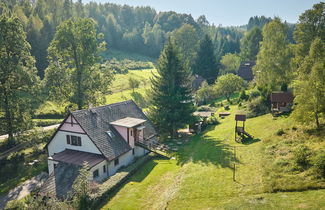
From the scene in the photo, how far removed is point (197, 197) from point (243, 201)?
13.3 feet

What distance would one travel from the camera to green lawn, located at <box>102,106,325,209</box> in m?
18.6

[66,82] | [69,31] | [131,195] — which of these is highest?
[69,31]

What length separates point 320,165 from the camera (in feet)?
65.2

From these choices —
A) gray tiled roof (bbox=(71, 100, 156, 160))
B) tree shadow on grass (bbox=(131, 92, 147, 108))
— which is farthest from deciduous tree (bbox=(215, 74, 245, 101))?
gray tiled roof (bbox=(71, 100, 156, 160))

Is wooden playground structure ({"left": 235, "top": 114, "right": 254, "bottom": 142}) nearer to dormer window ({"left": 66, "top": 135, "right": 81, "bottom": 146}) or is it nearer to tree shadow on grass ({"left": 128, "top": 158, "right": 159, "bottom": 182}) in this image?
tree shadow on grass ({"left": 128, "top": 158, "right": 159, "bottom": 182})

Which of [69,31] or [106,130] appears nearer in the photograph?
[106,130]

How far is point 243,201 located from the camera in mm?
18984

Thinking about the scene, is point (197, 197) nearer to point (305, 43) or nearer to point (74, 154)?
point (74, 154)

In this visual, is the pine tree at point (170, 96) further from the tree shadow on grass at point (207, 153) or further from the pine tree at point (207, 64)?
the pine tree at point (207, 64)

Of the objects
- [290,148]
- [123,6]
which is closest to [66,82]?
[290,148]

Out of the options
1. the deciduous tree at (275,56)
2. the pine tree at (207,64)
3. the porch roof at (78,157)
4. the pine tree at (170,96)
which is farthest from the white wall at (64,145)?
the pine tree at (207,64)

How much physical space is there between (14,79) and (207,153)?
29597mm

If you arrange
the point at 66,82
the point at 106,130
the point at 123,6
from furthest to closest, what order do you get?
the point at 123,6 → the point at 66,82 → the point at 106,130

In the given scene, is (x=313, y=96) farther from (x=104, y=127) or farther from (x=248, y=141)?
(x=104, y=127)
